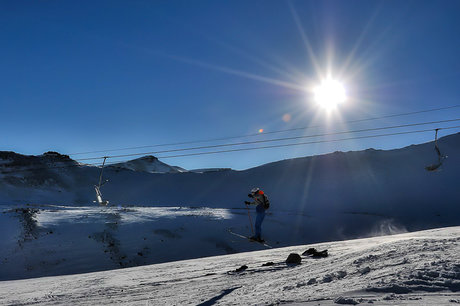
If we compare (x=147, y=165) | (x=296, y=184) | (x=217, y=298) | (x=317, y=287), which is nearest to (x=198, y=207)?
(x=296, y=184)

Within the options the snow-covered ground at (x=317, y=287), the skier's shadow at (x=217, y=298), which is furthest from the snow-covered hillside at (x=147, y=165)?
the skier's shadow at (x=217, y=298)

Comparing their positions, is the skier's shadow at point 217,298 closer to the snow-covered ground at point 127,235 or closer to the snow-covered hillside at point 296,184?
the snow-covered ground at point 127,235

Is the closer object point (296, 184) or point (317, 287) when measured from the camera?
point (317, 287)

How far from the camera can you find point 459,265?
18.0ft

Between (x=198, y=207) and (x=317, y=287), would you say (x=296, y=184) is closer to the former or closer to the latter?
(x=198, y=207)

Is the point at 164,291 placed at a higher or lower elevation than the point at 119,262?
higher

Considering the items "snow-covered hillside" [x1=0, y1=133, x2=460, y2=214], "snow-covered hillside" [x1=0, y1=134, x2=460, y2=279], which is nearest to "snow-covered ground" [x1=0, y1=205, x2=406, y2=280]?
"snow-covered hillside" [x1=0, y1=134, x2=460, y2=279]

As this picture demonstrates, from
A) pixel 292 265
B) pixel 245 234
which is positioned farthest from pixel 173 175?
pixel 292 265

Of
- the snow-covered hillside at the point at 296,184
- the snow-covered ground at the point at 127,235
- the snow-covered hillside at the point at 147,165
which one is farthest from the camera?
the snow-covered hillside at the point at 147,165

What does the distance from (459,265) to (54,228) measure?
27.2 m

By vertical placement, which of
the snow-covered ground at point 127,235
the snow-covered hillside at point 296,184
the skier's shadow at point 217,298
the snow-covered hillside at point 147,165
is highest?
the snow-covered hillside at point 147,165

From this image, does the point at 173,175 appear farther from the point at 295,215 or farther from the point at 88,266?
the point at 88,266

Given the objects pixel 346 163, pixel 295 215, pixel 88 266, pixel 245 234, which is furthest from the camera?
pixel 346 163

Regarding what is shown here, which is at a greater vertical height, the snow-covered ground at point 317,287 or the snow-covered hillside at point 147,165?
the snow-covered hillside at point 147,165
